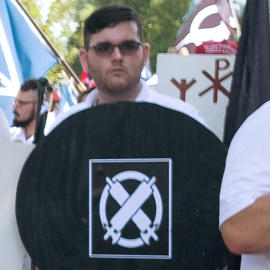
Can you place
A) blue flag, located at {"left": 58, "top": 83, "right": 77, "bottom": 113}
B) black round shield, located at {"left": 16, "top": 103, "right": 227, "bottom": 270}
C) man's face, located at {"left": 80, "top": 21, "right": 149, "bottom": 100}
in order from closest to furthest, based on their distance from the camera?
black round shield, located at {"left": 16, "top": 103, "right": 227, "bottom": 270} < man's face, located at {"left": 80, "top": 21, "right": 149, "bottom": 100} < blue flag, located at {"left": 58, "top": 83, "right": 77, "bottom": 113}

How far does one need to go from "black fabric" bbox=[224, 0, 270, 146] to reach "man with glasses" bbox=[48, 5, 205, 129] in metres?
0.27

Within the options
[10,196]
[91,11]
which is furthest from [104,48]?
[91,11]

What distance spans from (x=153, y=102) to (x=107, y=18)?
634 millimetres

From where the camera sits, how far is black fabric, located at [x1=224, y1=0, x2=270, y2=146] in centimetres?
311

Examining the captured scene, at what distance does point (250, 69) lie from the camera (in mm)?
3143

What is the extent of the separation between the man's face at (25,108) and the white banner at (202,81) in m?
1.67

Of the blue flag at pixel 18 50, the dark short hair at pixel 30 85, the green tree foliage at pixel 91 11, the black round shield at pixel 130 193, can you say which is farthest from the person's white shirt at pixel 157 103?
the green tree foliage at pixel 91 11

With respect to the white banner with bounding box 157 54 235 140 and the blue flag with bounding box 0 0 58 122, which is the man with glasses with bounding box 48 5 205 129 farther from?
the blue flag with bounding box 0 0 58 122

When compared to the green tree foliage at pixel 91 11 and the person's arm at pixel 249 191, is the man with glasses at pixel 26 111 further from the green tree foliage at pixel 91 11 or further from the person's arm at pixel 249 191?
the green tree foliage at pixel 91 11

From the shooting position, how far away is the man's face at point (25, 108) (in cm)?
542

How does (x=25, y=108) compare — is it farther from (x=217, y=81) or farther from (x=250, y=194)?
(x=250, y=194)

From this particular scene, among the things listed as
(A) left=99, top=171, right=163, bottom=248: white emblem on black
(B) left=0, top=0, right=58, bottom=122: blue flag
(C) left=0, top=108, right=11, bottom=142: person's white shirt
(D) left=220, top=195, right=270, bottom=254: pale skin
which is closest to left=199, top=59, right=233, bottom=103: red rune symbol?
(C) left=0, top=108, right=11, bottom=142: person's white shirt

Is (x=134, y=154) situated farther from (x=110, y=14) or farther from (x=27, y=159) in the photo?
(x=110, y=14)

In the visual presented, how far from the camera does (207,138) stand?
9.09ft
